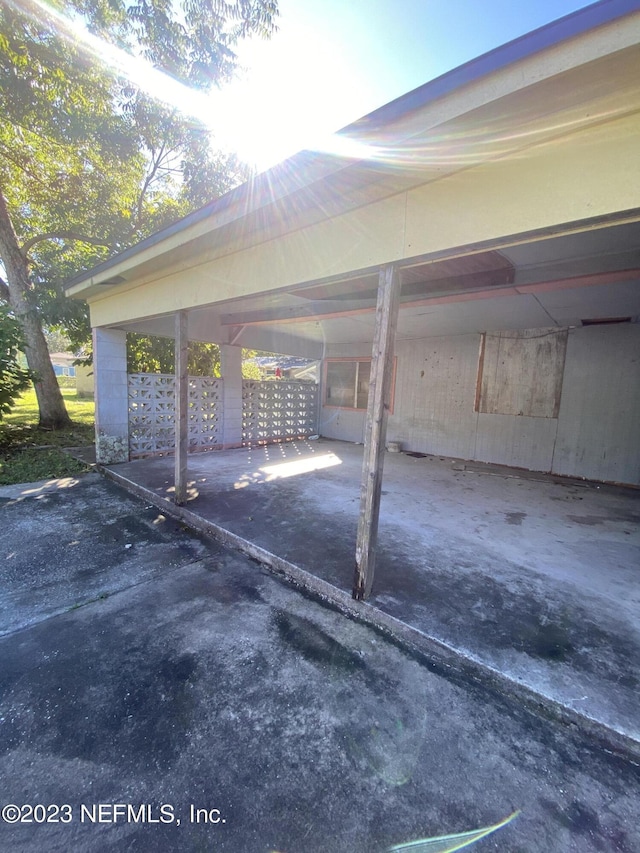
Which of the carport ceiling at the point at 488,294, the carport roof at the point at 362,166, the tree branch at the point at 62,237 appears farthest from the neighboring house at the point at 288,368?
the carport roof at the point at 362,166

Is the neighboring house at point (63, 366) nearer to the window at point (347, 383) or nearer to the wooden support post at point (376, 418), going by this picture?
the window at point (347, 383)

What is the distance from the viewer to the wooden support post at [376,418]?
85.7 inches

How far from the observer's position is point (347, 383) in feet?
28.7

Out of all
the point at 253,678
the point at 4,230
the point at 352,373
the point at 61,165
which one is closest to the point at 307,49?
the point at 352,373

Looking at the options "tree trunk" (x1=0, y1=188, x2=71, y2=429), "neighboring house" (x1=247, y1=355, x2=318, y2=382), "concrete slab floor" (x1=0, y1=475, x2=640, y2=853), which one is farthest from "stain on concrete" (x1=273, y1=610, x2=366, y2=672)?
"neighboring house" (x1=247, y1=355, x2=318, y2=382)

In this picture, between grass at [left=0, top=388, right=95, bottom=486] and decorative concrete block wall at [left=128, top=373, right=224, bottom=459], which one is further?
decorative concrete block wall at [left=128, top=373, right=224, bottom=459]

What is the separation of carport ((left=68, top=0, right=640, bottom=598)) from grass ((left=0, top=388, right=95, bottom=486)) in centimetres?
72

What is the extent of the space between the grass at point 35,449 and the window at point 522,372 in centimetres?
713

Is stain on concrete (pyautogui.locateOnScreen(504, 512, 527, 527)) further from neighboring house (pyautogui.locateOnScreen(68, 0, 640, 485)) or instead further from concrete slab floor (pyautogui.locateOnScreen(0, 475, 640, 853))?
concrete slab floor (pyautogui.locateOnScreen(0, 475, 640, 853))

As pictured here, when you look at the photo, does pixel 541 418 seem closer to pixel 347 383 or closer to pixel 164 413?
pixel 347 383

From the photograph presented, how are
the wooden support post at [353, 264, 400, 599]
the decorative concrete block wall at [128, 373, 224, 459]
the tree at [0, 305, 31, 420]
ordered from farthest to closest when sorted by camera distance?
the decorative concrete block wall at [128, 373, 224, 459]
the tree at [0, 305, 31, 420]
the wooden support post at [353, 264, 400, 599]

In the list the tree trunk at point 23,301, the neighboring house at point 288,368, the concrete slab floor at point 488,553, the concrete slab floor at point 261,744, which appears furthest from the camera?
the neighboring house at point 288,368

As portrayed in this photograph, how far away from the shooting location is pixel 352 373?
28.4 feet

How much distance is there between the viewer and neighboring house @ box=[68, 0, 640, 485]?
1.41 metres
